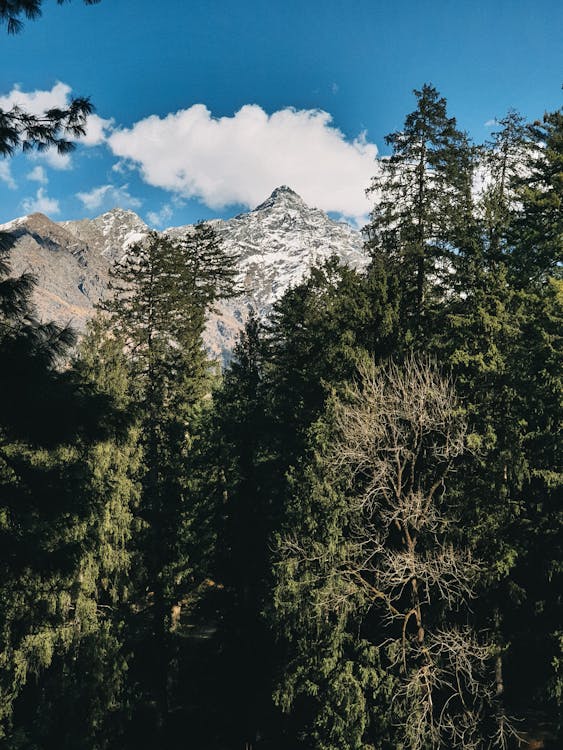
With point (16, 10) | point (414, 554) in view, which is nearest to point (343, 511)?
point (414, 554)

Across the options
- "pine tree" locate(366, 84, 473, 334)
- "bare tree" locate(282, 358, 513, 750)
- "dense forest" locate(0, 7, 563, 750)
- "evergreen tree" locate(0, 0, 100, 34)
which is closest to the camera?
"evergreen tree" locate(0, 0, 100, 34)

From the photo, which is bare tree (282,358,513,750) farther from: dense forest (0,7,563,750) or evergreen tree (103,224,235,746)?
evergreen tree (103,224,235,746)

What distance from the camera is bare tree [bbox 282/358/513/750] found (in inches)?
504

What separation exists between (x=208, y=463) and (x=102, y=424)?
1608 cm

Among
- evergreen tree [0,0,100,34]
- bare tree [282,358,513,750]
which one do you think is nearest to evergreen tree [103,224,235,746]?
bare tree [282,358,513,750]

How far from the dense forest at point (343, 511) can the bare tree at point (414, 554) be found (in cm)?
11

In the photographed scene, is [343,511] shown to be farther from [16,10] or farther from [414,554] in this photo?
[16,10]

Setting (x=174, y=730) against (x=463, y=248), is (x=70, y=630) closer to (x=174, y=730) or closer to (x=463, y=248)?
(x=174, y=730)

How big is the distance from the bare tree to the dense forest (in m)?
0.11

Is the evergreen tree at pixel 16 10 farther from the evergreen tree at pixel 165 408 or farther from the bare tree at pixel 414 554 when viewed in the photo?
the evergreen tree at pixel 165 408

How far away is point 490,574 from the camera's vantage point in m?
13.1

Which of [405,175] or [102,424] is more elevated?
[405,175]

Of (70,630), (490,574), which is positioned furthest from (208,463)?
(490,574)

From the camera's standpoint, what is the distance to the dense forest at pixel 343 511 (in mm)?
8312
